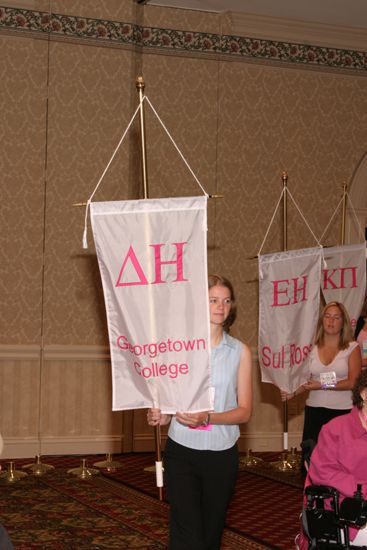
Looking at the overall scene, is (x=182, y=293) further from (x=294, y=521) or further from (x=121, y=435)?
Answer: (x=121, y=435)

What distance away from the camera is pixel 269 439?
10.6m

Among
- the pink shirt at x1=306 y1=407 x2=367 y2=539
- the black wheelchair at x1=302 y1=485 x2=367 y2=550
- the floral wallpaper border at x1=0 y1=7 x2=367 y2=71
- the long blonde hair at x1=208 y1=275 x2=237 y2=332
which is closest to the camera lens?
the black wheelchair at x1=302 y1=485 x2=367 y2=550

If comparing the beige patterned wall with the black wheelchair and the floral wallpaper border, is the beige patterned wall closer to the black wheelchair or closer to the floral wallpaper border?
the floral wallpaper border

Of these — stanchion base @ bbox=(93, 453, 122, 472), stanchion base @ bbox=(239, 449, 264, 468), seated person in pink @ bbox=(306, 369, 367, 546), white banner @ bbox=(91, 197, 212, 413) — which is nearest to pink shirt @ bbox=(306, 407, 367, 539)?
seated person in pink @ bbox=(306, 369, 367, 546)

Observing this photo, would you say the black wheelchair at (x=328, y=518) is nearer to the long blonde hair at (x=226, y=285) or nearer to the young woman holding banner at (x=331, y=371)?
the long blonde hair at (x=226, y=285)

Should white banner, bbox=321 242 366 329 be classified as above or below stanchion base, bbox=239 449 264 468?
above

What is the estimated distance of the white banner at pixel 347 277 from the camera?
8938 mm

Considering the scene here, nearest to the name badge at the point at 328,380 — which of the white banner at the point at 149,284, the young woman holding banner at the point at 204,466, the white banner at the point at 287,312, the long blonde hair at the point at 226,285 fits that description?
the white banner at the point at 287,312

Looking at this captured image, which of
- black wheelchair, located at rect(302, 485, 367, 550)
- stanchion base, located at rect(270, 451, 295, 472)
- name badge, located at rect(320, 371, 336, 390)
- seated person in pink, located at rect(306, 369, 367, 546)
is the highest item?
name badge, located at rect(320, 371, 336, 390)

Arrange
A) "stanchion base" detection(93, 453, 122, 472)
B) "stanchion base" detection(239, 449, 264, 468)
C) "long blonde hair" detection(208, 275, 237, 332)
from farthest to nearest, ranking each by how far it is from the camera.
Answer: "stanchion base" detection(239, 449, 264, 468)
"stanchion base" detection(93, 453, 122, 472)
"long blonde hair" detection(208, 275, 237, 332)

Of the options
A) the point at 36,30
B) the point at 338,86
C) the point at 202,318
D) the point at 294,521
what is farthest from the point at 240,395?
the point at 338,86

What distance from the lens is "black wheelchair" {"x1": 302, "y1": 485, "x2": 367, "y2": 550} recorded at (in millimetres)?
3873

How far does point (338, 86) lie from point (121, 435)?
181 inches

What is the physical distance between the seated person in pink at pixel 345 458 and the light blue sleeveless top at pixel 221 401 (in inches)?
15.7
